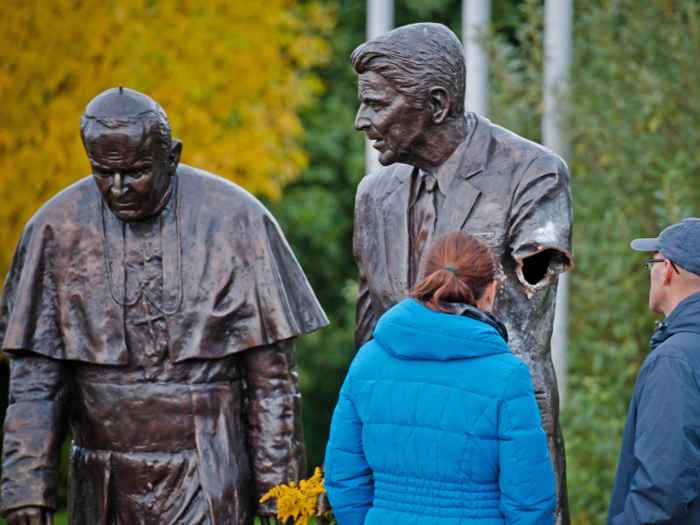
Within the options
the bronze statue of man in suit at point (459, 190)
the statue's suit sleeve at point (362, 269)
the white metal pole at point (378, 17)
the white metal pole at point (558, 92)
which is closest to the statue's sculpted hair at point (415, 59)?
the bronze statue of man in suit at point (459, 190)

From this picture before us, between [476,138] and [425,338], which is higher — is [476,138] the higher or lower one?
the higher one

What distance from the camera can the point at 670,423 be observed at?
9.68 ft

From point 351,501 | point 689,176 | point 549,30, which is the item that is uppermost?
point 549,30

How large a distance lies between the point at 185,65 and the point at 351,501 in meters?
5.94

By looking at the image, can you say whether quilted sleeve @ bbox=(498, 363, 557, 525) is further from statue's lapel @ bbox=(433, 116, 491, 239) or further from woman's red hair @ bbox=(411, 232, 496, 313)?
statue's lapel @ bbox=(433, 116, 491, 239)

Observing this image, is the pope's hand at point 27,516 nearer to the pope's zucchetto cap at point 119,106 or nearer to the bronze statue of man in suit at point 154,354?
the bronze statue of man in suit at point 154,354

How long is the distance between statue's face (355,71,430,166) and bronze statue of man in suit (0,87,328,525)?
2.25 feet

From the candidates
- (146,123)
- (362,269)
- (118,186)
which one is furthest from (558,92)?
(118,186)

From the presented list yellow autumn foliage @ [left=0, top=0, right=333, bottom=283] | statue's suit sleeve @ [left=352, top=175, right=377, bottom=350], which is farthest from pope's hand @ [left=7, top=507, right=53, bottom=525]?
yellow autumn foliage @ [left=0, top=0, right=333, bottom=283]

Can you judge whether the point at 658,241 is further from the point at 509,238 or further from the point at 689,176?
the point at 689,176

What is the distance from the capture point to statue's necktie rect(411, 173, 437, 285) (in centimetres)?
321

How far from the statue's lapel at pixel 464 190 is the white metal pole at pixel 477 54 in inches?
Result: 203

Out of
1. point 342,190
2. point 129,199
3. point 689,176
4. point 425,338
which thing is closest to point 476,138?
point 425,338

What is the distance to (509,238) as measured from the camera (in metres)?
3.09
